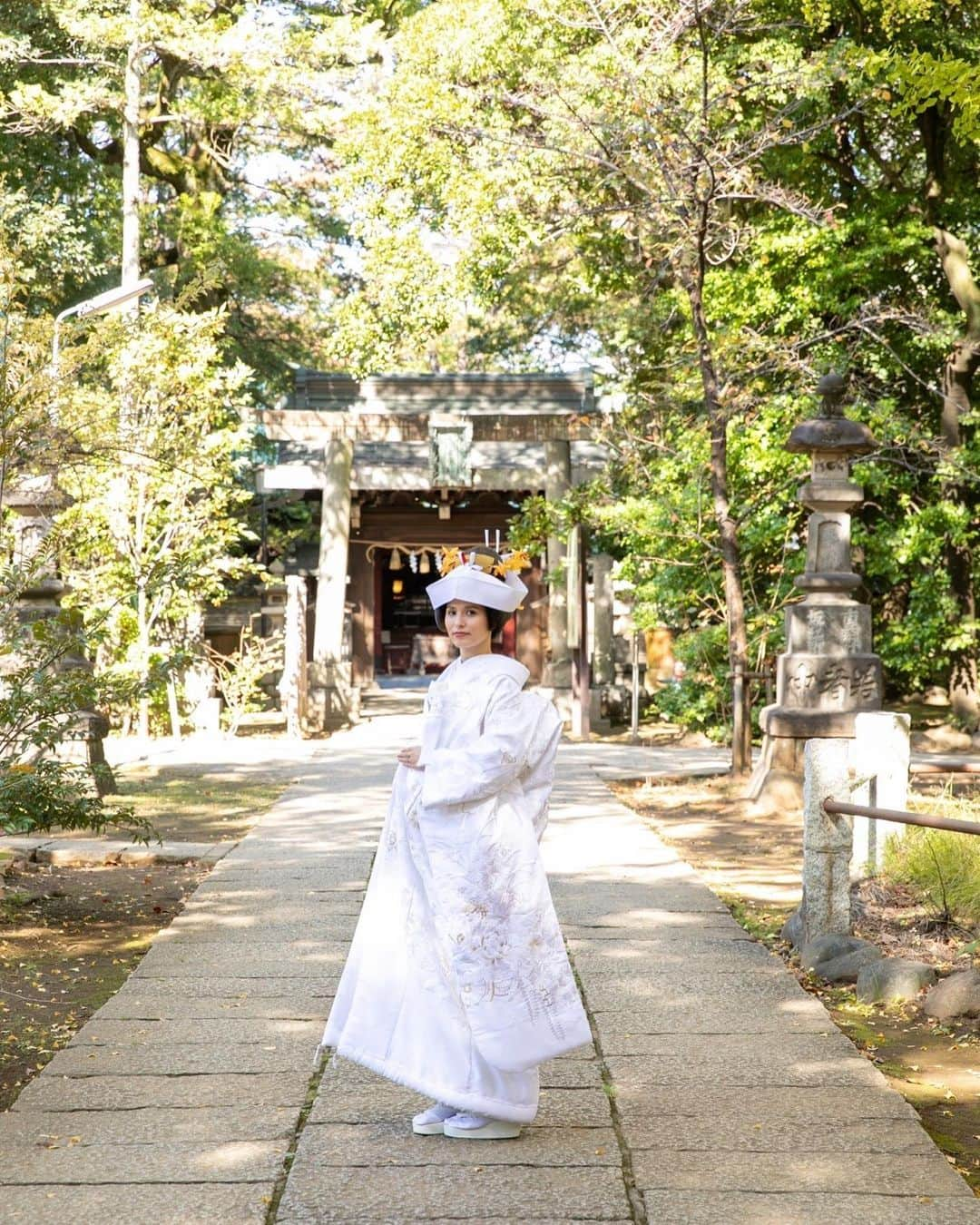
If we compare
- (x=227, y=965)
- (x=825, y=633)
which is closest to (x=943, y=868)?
(x=227, y=965)

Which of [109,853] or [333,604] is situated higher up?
[333,604]

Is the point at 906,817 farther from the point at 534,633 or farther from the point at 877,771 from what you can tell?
the point at 534,633

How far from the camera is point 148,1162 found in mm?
3477

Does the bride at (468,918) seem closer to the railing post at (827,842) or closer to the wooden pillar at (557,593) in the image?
the railing post at (827,842)

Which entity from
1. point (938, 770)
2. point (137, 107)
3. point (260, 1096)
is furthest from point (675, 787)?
point (137, 107)

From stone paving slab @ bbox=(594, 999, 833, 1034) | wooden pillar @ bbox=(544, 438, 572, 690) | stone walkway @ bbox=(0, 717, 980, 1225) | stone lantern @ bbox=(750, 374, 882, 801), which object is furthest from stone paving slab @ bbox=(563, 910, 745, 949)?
wooden pillar @ bbox=(544, 438, 572, 690)

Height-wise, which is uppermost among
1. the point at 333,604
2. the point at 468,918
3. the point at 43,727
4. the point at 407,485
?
the point at 407,485

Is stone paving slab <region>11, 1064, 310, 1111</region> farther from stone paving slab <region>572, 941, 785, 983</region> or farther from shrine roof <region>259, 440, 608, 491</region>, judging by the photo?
shrine roof <region>259, 440, 608, 491</region>

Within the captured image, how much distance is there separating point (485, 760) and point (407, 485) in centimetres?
1592

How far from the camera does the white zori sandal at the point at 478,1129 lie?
366 centimetres

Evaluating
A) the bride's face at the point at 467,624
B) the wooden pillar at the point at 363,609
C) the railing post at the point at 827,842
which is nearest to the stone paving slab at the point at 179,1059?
the bride's face at the point at 467,624

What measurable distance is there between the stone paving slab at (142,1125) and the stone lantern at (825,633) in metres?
6.88

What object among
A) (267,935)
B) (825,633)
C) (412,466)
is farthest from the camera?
(412,466)

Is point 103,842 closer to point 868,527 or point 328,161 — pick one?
point 868,527
